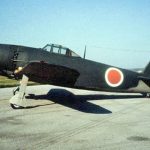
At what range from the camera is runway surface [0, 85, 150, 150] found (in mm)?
5889

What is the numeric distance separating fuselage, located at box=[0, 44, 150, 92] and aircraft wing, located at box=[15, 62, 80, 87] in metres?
0.35

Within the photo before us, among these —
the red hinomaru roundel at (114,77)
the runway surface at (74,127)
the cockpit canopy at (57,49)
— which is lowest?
the runway surface at (74,127)

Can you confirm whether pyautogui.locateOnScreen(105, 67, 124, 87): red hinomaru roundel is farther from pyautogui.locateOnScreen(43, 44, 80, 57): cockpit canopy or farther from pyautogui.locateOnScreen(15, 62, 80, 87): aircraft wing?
pyautogui.locateOnScreen(43, 44, 80, 57): cockpit canopy

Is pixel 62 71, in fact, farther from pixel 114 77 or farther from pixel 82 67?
pixel 114 77

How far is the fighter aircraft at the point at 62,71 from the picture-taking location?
33.2 feet

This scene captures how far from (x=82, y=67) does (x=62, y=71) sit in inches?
76.5

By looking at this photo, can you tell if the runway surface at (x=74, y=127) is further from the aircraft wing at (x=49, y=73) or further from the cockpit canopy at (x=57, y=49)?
the cockpit canopy at (x=57, y=49)

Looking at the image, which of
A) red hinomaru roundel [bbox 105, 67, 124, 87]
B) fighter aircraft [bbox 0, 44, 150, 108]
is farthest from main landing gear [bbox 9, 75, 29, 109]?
red hinomaru roundel [bbox 105, 67, 124, 87]

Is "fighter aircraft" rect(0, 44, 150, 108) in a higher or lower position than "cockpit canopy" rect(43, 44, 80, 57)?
lower

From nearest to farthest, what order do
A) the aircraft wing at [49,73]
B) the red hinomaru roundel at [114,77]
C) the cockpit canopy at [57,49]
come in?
the aircraft wing at [49,73] < the cockpit canopy at [57,49] < the red hinomaru roundel at [114,77]

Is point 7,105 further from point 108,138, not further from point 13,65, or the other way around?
point 108,138

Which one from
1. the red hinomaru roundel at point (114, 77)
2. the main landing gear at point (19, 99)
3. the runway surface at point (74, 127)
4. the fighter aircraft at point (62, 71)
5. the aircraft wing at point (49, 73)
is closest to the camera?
the runway surface at point (74, 127)

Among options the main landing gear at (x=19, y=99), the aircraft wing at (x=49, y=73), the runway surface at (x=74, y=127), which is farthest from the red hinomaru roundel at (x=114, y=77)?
the main landing gear at (x=19, y=99)

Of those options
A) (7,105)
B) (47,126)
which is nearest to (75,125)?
(47,126)
